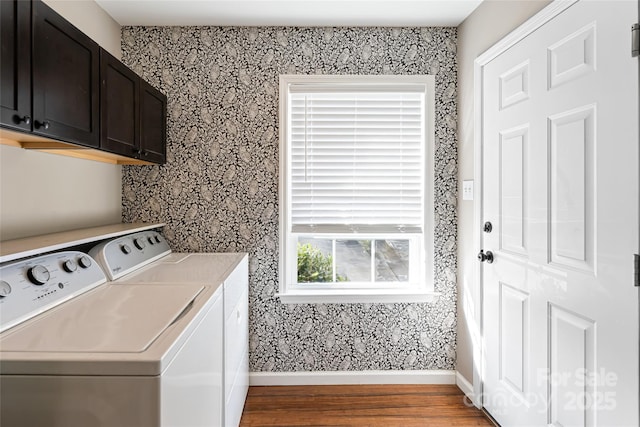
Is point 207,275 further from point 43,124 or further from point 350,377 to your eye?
point 350,377

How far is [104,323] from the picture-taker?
114 centimetres

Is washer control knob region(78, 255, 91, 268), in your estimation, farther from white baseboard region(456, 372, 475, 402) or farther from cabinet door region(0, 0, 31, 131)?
white baseboard region(456, 372, 475, 402)

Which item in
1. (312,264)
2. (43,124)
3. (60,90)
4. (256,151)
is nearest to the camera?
(43,124)

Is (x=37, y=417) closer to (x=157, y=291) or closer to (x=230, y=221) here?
(x=157, y=291)

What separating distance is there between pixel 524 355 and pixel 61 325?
2.03 meters

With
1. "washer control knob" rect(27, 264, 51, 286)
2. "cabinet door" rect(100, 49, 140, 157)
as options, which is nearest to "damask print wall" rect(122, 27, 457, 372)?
"cabinet door" rect(100, 49, 140, 157)

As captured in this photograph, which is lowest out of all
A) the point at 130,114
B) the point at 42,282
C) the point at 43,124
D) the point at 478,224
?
the point at 42,282

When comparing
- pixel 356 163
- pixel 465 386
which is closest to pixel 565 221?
pixel 356 163

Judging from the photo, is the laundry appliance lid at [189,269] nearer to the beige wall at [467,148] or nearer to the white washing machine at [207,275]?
the white washing machine at [207,275]

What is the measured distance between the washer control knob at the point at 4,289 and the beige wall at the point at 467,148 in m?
2.31

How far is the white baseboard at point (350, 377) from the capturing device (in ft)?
8.40

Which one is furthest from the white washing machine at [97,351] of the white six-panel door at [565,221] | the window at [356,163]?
the white six-panel door at [565,221]

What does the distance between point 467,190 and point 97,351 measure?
2188mm

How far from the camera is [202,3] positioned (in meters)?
2.23
